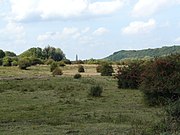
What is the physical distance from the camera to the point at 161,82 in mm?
26344

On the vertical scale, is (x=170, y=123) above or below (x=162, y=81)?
below

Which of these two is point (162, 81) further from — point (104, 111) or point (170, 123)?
point (170, 123)

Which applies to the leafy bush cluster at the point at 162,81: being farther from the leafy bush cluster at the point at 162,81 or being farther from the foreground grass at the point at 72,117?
the foreground grass at the point at 72,117

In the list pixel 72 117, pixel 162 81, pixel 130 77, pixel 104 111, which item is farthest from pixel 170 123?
pixel 130 77

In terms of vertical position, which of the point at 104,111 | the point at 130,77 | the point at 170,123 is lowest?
the point at 104,111

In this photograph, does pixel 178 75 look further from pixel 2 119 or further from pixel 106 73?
pixel 106 73

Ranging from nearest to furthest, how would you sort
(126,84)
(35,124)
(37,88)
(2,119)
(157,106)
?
1. (35,124)
2. (2,119)
3. (157,106)
4. (37,88)
5. (126,84)

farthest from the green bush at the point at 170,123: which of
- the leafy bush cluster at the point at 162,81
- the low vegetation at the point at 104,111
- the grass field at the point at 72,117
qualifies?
the leafy bush cluster at the point at 162,81

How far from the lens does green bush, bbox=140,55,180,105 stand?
2592cm

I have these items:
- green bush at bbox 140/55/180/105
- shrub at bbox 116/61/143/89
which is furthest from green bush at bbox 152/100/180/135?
shrub at bbox 116/61/143/89

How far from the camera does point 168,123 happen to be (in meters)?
14.4

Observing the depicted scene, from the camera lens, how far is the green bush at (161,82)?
25922mm

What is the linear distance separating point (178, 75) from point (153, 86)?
1.66 meters

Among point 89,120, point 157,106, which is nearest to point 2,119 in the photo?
point 89,120
